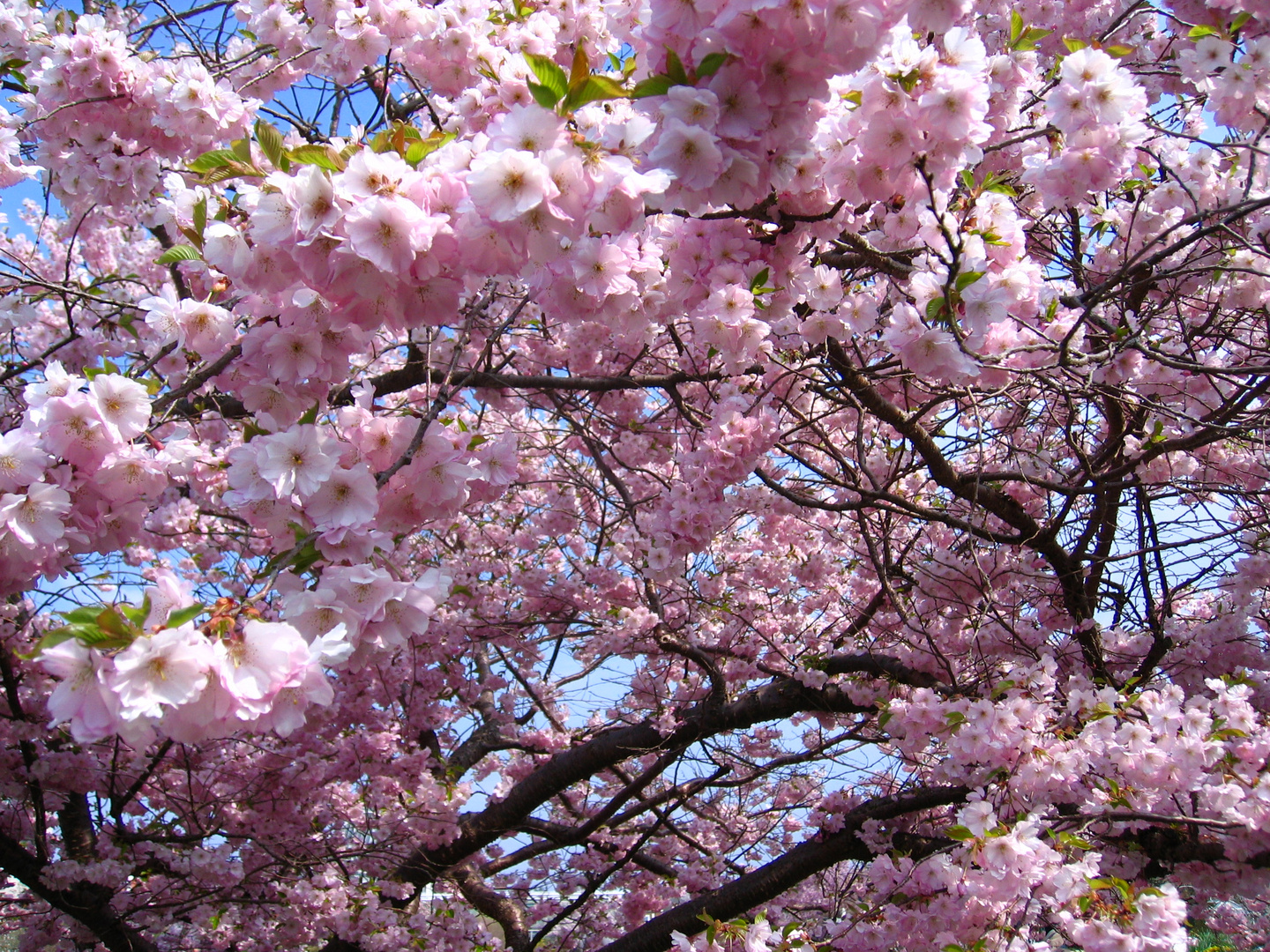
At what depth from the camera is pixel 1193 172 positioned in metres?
2.64

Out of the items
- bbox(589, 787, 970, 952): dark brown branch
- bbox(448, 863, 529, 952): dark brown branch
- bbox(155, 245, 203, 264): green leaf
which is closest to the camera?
bbox(155, 245, 203, 264): green leaf

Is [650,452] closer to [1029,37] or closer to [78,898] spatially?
[1029,37]

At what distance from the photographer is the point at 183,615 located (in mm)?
1138

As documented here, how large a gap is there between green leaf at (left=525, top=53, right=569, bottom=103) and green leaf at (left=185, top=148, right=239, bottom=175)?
61 centimetres

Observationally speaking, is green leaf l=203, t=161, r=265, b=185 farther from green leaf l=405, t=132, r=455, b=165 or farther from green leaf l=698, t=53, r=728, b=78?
green leaf l=698, t=53, r=728, b=78

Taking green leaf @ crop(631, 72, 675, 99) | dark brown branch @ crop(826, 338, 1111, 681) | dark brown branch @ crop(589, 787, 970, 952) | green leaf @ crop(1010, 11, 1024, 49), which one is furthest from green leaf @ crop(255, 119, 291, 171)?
dark brown branch @ crop(589, 787, 970, 952)

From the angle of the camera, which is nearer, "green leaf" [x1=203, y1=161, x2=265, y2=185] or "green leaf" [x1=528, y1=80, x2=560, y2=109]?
"green leaf" [x1=528, y1=80, x2=560, y2=109]

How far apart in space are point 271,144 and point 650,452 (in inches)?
131

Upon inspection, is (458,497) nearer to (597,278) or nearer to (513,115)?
(597,278)

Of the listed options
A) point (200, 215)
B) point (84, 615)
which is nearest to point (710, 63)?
point (200, 215)

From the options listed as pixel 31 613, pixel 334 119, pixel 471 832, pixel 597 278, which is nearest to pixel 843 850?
pixel 471 832

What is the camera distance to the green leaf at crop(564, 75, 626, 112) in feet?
4.42

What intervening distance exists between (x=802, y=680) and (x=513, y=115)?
10.3 feet

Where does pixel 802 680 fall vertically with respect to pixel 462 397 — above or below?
below
